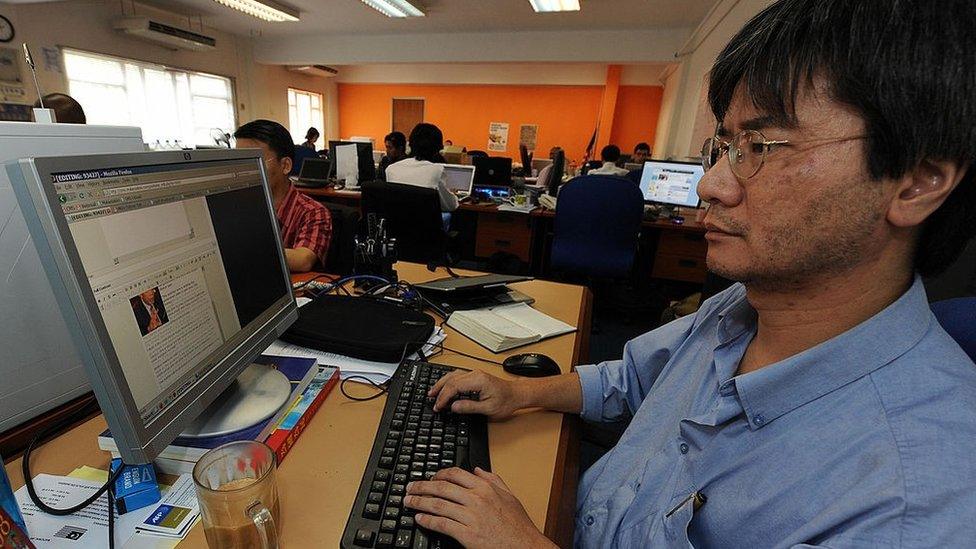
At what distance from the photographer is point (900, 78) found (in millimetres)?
497

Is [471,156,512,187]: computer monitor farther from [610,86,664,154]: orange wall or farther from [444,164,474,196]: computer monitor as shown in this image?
[610,86,664,154]: orange wall

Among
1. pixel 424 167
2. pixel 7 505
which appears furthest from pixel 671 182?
pixel 7 505

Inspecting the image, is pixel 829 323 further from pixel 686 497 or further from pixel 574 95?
pixel 574 95

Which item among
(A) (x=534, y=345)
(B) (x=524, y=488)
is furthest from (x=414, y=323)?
(B) (x=524, y=488)

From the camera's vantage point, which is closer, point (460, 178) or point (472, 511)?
point (472, 511)

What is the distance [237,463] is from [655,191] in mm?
3661

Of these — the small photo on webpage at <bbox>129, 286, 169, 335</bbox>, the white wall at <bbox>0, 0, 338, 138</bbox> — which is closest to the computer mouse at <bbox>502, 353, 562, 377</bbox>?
the small photo on webpage at <bbox>129, 286, 169, 335</bbox>

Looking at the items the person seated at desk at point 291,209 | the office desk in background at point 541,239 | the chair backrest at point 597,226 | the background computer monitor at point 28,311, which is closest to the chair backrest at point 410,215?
the person seated at desk at point 291,209

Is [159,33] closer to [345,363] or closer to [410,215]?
[410,215]

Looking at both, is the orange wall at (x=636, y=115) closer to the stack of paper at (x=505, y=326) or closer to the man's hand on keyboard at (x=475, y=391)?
the stack of paper at (x=505, y=326)

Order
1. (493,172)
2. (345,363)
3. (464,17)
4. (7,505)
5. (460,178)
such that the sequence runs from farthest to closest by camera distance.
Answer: (464,17)
(493,172)
(460,178)
(345,363)
(7,505)

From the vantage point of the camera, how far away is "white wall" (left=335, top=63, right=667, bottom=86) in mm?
8641

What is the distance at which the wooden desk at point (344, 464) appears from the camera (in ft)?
1.87

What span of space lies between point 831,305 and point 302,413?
83 centimetres
